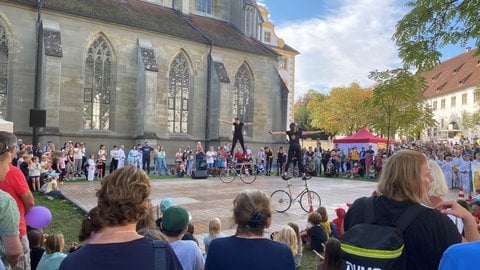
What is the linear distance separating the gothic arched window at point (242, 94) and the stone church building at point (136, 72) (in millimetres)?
76

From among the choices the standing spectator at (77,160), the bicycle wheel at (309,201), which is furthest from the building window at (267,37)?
the bicycle wheel at (309,201)

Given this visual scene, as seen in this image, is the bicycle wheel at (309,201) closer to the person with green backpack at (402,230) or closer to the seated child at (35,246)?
the seated child at (35,246)

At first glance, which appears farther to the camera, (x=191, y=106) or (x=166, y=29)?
(x=191, y=106)

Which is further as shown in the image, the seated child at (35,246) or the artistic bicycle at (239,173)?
the artistic bicycle at (239,173)

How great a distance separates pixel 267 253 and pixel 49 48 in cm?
2166

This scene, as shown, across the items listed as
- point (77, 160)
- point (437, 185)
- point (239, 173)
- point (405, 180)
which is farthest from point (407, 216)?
point (77, 160)

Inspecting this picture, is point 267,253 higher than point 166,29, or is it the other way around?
point 166,29

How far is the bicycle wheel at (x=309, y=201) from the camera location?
11.3m

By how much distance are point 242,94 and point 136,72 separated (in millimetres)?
8689

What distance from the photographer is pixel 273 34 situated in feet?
173

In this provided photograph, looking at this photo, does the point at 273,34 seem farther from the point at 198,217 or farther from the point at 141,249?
the point at 141,249

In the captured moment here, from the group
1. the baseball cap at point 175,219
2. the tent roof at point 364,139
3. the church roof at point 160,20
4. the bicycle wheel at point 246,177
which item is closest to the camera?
the baseball cap at point 175,219

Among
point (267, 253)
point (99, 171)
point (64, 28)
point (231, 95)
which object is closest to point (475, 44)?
point (267, 253)

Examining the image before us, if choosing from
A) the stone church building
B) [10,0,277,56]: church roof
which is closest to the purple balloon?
the stone church building
